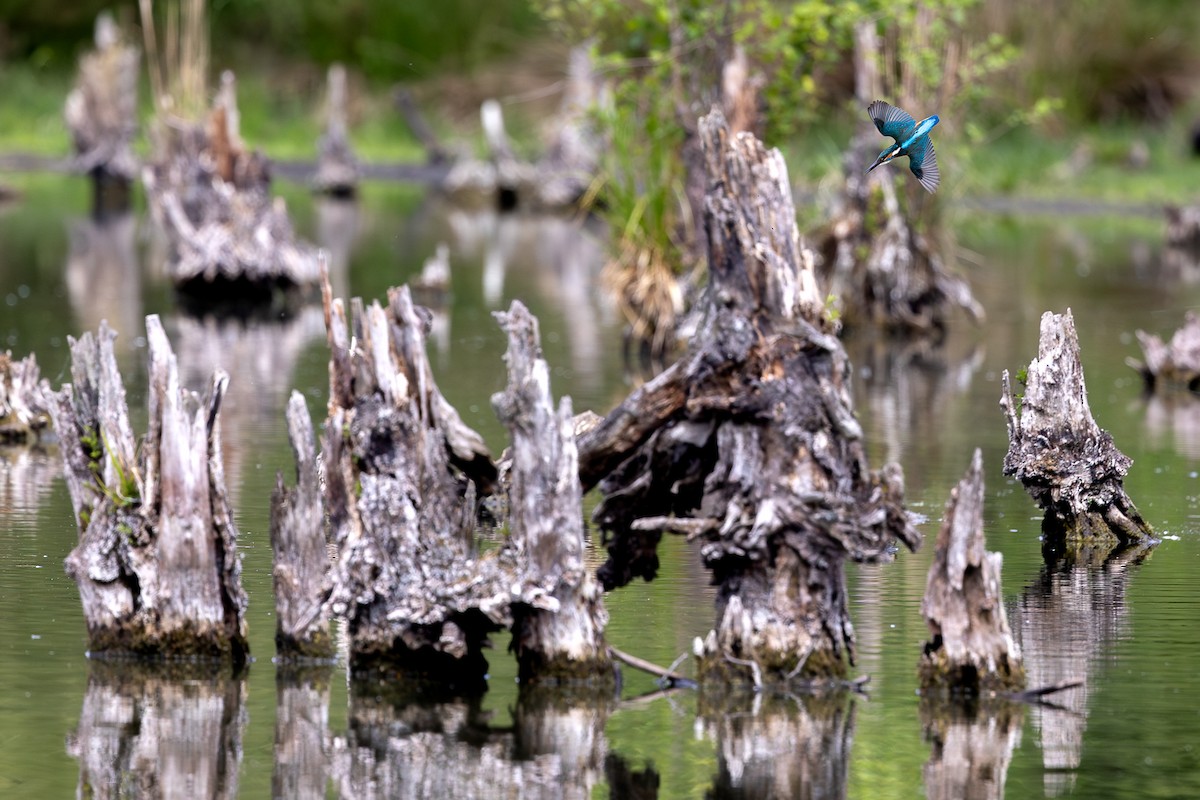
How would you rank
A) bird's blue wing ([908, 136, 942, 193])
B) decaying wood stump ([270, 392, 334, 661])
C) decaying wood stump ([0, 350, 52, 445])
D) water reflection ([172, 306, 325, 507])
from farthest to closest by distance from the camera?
water reflection ([172, 306, 325, 507])
decaying wood stump ([0, 350, 52, 445])
bird's blue wing ([908, 136, 942, 193])
decaying wood stump ([270, 392, 334, 661])

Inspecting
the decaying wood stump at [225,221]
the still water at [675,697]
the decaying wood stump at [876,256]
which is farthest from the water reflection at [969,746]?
the decaying wood stump at [225,221]

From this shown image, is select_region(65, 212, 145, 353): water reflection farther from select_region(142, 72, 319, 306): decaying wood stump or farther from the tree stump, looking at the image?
the tree stump

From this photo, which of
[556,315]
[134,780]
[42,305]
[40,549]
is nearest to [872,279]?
[556,315]

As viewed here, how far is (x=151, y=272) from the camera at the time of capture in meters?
28.2

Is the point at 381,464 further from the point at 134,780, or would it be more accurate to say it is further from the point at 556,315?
the point at 556,315

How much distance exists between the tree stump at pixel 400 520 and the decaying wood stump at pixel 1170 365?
36.3ft

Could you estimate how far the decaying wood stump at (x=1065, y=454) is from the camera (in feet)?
39.6

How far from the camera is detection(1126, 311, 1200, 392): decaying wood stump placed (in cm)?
1959

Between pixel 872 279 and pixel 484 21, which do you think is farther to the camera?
pixel 484 21

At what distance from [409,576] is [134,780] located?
5.24 feet

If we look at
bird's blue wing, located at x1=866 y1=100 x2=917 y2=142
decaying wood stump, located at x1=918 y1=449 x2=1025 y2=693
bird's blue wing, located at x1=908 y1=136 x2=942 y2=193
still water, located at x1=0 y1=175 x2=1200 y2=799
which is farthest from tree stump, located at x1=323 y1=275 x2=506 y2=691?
bird's blue wing, located at x1=908 y1=136 x2=942 y2=193

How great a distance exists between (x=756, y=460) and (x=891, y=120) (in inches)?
78.3

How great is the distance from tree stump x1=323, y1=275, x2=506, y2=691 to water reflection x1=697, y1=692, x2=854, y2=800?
3.34 ft

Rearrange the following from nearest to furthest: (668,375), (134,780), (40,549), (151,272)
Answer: (134,780) → (668,375) → (40,549) → (151,272)
